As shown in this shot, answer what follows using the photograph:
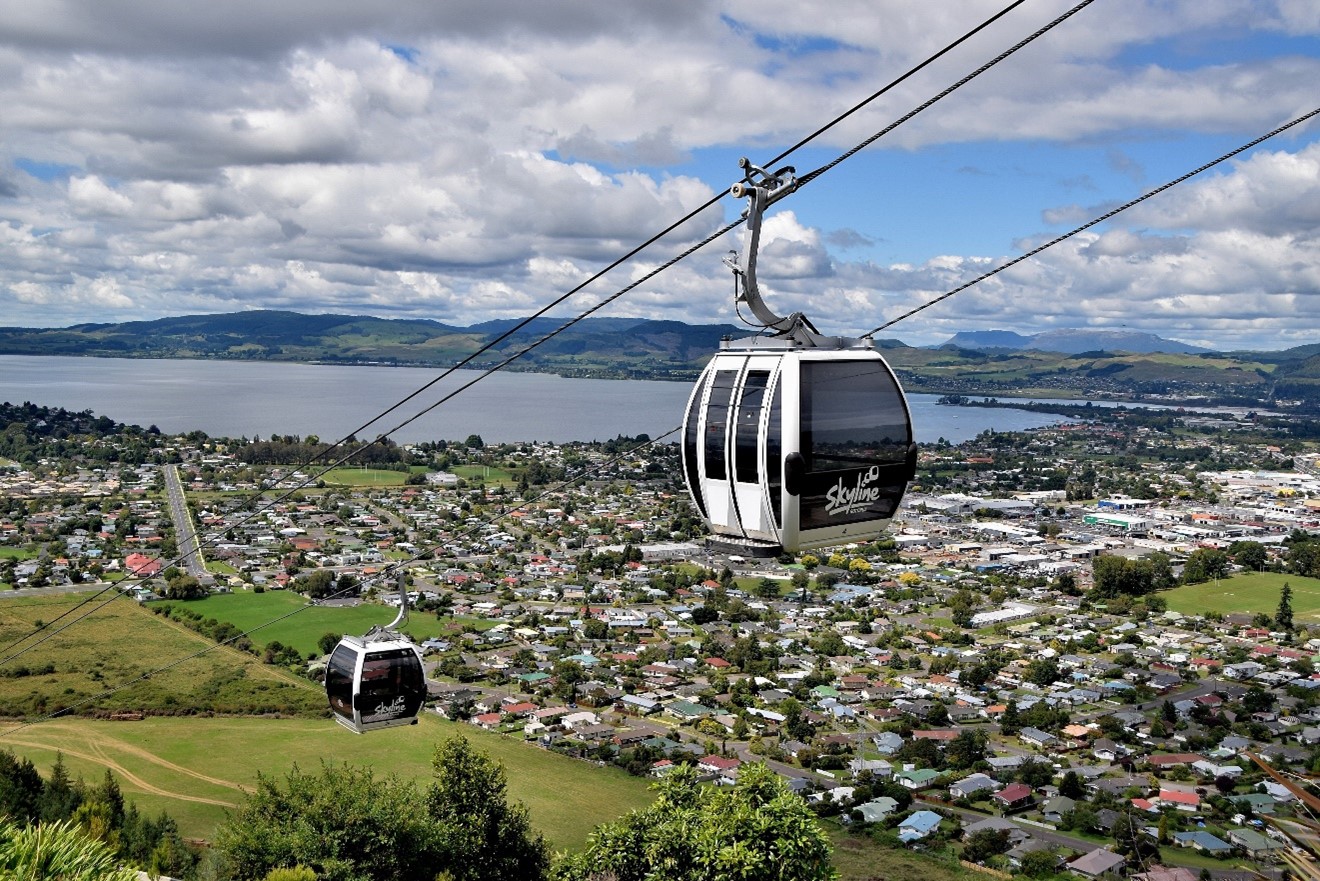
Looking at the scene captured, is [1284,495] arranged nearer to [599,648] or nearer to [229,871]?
[599,648]

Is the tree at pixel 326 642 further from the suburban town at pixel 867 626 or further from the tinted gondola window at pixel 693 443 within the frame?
the tinted gondola window at pixel 693 443

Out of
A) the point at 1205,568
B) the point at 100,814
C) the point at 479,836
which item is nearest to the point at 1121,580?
the point at 1205,568

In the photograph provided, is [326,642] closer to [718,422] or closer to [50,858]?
[50,858]

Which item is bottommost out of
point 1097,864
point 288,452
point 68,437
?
point 1097,864

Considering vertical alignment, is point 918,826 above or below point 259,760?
below

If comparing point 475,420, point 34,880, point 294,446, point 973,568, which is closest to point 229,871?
point 34,880

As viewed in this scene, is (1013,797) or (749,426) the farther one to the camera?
(1013,797)

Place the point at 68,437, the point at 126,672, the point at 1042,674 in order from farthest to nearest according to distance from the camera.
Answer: the point at 68,437, the point at 1042,674, the point at 126,672
